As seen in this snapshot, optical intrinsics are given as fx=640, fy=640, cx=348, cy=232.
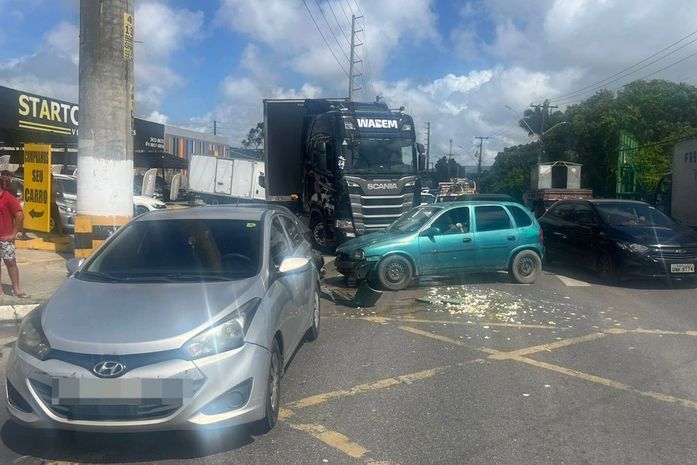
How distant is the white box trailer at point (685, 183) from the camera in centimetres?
1772

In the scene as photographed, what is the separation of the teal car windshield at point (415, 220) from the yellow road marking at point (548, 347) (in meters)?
3.86

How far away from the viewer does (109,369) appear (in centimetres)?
387

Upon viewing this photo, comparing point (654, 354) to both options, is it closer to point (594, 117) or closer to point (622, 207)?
point (622, 207)

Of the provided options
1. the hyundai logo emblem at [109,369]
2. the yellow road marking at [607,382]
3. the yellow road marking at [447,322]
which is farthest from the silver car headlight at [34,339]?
the yellow road marking at [447,322]

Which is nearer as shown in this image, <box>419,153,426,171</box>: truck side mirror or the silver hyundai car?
the silver hyundai car

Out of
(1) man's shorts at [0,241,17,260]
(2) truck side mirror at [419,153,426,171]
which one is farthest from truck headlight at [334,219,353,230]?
(1) man's shorts at [0,241,17,260]

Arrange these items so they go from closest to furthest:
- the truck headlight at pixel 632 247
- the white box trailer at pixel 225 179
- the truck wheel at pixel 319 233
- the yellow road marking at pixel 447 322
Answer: the yellow road marking at pixel 447 322 < the truck headlight at pixel 632 247 < the truck wheel at pixel 319 233 < the white box trailer at pixel 225 179

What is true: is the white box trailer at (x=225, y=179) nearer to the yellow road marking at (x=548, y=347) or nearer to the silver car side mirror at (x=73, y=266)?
the yellow road marking at (x=548, y=347)

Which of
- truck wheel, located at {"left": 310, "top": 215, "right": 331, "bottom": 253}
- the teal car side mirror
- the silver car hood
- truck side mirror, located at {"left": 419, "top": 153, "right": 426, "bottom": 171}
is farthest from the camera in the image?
truck side mirror, located at {"left": 419, "top": 153, "right": 426, "bottom": 171}

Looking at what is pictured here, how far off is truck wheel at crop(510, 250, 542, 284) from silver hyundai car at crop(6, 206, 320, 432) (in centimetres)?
663

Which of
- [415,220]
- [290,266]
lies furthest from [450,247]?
[290,266]

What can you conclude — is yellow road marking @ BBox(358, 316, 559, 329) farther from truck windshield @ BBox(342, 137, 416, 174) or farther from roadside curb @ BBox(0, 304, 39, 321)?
truck windshield @ BBox(342, 137, 416, 174)

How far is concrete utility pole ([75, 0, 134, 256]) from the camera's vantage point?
10617 millimetres

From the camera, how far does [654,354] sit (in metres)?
6.77
